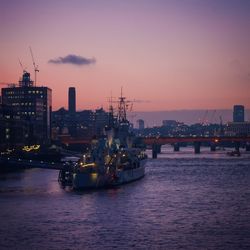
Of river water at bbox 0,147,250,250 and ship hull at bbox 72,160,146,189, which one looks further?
ship hull at bbox 72,160,146,189

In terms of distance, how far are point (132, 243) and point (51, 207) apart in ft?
70.2

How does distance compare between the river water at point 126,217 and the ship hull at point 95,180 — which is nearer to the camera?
the river water at point 126,217

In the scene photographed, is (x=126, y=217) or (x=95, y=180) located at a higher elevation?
(x=95, y=180)

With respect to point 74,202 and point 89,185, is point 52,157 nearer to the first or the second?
point 89,185

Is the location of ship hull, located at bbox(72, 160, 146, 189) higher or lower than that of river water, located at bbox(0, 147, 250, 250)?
higher

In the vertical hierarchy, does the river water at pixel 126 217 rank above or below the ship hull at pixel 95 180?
below

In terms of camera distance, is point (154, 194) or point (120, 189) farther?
point (120, 189)

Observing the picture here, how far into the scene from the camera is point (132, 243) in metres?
47.8

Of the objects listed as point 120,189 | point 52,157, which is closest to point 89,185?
point 120,189

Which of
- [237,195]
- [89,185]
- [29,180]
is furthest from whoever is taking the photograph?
[29,180]

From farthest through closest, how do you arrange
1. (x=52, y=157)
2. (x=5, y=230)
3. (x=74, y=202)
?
(x=52, y=157), (x=74, y=202), (x=5, y=230)

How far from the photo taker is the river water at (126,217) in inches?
1895

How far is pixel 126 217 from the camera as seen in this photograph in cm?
6059

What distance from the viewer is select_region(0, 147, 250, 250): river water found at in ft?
158
